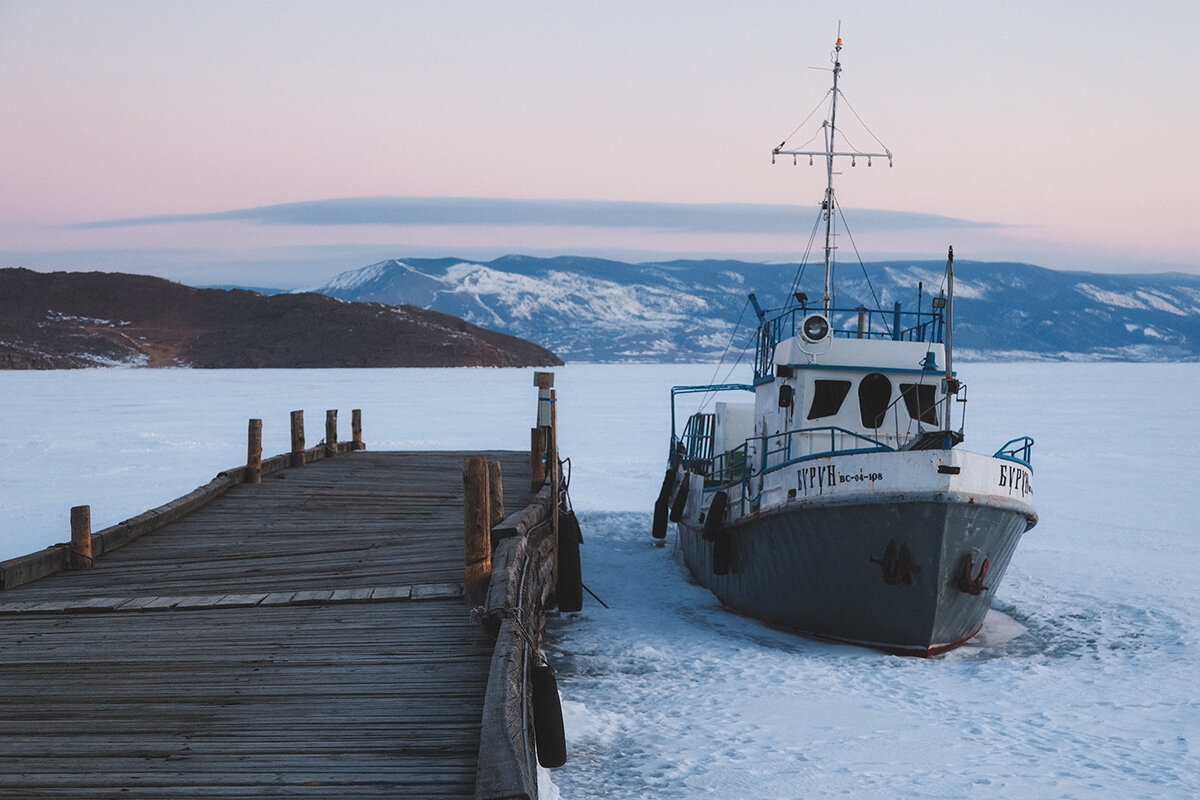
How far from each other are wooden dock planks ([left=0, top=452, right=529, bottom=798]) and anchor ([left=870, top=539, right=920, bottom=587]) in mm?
4785

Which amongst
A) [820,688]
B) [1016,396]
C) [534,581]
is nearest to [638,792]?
[534,581]

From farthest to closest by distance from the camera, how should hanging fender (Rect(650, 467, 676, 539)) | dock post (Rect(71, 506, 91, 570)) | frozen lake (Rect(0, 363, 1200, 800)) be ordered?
hanging fender (Rect(650, 467, 676, 539)) → dock post (Rect(71, 506, 91, 570)) → frozen lake (Rect(0, 363, 1200, 800))

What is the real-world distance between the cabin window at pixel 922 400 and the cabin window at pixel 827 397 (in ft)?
2.63

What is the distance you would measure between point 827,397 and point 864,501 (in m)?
2.72

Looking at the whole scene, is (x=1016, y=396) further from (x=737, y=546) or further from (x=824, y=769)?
(x=824, y=769)

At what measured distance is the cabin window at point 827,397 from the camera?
13984 millimetres

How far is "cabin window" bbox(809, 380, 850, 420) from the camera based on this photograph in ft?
45.9

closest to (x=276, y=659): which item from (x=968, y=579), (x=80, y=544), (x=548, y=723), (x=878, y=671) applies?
(x=548, y=723)

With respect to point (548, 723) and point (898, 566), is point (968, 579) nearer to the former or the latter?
point (898, 566)

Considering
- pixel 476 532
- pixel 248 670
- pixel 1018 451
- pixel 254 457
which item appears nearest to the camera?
pixel 248 670

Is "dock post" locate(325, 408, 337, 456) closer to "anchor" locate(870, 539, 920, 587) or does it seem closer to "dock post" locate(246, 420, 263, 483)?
"dock post" locate(246, 420, 263, 483)

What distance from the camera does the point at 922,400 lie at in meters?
14.2

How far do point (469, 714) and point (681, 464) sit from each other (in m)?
14.1

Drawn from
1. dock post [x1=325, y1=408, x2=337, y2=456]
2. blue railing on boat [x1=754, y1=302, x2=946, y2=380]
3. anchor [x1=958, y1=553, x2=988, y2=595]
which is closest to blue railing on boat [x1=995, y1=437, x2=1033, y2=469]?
anchor [x1=958, y1=553, x2=988, y2=595]
